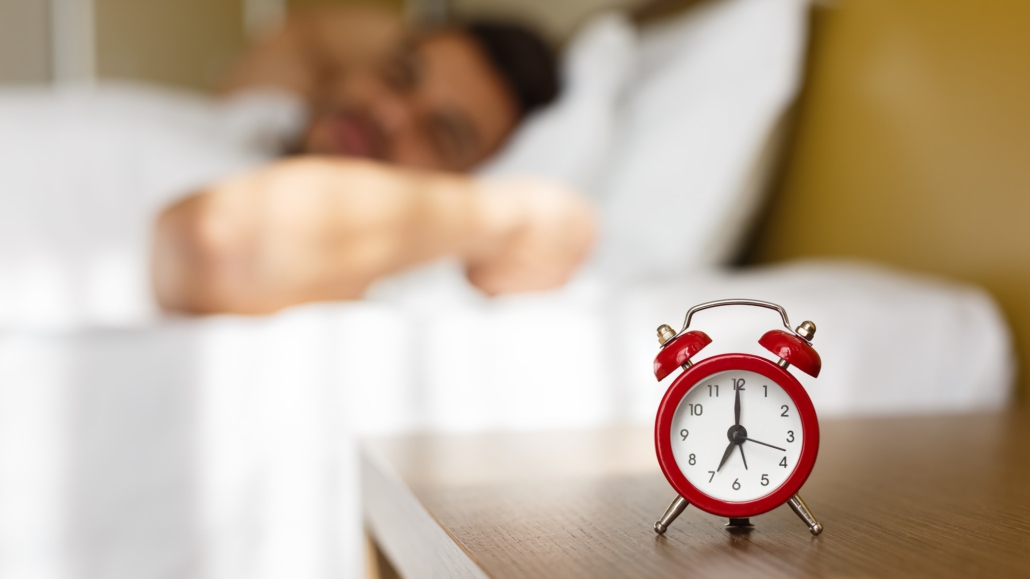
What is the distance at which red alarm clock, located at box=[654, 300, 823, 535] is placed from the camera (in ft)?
1.50

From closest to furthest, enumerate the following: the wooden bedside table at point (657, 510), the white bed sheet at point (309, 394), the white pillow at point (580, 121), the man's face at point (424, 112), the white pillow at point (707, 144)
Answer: the wooden bedside table at point (657, 510) < the white bed sheet at point (309, 394) < the white pillow at point (707, 144) < the white pillow at point (580, 121) < the man's face at point (424, 112)

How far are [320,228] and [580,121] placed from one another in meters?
0.79

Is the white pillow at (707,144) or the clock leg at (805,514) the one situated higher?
the white pillow at (707,144)

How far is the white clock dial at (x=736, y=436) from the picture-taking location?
0.46 m

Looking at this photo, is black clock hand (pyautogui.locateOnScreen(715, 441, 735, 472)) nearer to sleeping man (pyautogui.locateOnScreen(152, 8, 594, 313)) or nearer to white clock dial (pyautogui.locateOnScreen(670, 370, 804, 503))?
white clock dial (pyautogui.locateOnScreen(670, 370, 804, 503))

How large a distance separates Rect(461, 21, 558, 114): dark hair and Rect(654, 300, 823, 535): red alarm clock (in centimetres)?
154

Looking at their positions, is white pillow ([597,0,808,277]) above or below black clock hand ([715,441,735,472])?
above

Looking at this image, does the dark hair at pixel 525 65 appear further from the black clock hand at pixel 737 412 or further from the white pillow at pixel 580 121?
the black clock hand at pixel 737 412

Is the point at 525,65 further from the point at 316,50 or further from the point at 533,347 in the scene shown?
the point at 533,347

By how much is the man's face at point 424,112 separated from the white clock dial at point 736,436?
4.81 ft

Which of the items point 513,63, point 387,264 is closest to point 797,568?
point 387,264

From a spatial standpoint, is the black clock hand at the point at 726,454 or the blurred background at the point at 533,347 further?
the blurred background at the point at 533,347

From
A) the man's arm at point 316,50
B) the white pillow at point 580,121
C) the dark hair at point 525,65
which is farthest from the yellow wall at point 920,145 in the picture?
the man's arm at point 316,50

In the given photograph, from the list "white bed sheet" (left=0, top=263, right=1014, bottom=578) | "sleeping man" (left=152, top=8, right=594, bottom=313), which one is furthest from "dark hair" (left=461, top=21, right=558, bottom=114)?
"white bed sheet" (left=0, top=263, right=1014, bottom=578)
